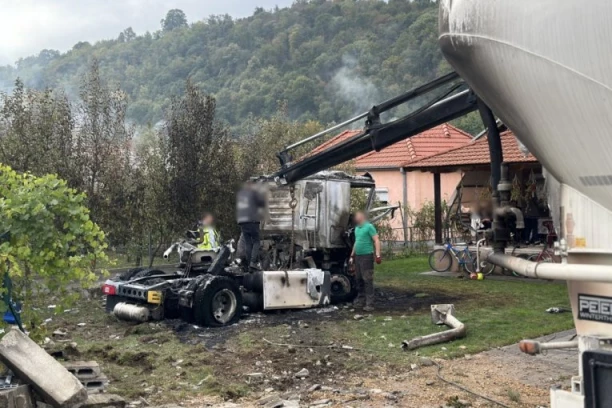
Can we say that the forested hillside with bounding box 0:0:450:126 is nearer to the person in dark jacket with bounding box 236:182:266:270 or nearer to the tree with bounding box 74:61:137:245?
the tree with bounding box 74:61:137:245

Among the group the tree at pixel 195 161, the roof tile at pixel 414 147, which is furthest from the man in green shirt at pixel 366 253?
the roof tile at pixel 414 147

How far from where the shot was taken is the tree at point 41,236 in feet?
23.9

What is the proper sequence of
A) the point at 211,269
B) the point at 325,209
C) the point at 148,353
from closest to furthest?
the point at 148,353 → the point at 211,269 → the point at 325,209

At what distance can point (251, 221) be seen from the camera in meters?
14.3

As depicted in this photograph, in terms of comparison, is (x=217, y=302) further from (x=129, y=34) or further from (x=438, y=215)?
(x=129, y=34)

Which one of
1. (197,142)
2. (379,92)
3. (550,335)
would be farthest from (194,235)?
(379,92)

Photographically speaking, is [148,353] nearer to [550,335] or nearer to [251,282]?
[251,282]

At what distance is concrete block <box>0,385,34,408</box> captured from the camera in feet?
23.3

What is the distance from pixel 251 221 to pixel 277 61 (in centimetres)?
6993

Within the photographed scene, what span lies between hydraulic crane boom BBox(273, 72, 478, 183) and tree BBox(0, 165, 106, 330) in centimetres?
580

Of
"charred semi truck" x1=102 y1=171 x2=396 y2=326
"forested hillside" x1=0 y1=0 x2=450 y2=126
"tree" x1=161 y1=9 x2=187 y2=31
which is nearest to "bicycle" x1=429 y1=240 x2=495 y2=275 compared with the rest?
"charred semi truck" x1=102 y1=171 x2=396 y2=326

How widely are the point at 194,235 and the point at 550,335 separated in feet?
24.5

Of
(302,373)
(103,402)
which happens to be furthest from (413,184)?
(103,402)

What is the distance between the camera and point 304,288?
543 inches
